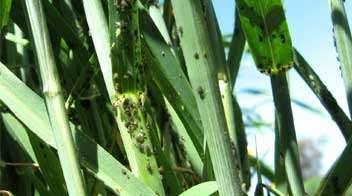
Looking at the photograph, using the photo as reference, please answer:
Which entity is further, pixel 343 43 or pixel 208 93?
pixel 343 43

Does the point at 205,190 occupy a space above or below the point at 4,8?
below

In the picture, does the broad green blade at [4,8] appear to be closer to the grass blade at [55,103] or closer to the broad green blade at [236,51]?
the grass blade at [55,103]

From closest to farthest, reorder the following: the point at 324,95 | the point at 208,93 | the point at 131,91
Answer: the point at 208,93, the point at 131,91, the point at 324,95

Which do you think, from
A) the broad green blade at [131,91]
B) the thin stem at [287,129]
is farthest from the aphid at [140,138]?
the thin stem at [287,129]

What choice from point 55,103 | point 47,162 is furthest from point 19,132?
point 55,103

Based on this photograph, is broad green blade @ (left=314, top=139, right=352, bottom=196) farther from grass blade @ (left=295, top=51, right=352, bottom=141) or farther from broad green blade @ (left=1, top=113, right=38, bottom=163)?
broad green blade @ (left=1, top=113, right=38, bottom=163)

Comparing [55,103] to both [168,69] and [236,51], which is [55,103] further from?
[236,51]

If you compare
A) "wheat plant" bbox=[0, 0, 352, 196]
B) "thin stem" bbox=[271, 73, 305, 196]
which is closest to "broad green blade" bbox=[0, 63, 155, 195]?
"wheat plant" bbox=[0, 0, 352, 196]

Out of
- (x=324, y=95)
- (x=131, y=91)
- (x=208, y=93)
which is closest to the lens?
(x=208, y=93)
